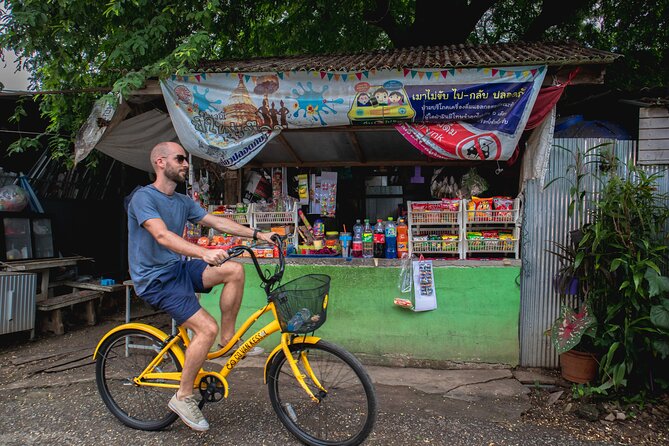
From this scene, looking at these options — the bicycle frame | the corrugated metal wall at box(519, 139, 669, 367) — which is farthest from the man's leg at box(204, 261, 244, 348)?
the corrugated metal wall at box(519, 139, 669, 367)

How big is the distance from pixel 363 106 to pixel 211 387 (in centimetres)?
298

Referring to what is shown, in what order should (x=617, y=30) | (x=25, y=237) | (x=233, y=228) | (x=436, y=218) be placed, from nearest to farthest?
(x=233, y=228), (x=436, y=218), (x=25, y=237), (x=617, y=30)

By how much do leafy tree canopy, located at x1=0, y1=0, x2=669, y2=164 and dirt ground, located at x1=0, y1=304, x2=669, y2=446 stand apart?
3.02 meters

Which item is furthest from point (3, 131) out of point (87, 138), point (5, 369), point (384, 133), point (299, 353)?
point (299, 353)

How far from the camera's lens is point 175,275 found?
3182 millimetres

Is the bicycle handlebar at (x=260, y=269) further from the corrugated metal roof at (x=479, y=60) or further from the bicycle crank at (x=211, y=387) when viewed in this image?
the corrugated metal roof at (x=479, y=60)

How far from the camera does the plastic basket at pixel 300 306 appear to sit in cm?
282

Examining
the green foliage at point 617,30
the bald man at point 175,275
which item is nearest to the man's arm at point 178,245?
the bald man at point 175,275

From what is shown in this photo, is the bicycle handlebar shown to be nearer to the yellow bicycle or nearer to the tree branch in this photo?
the yellow bicycle

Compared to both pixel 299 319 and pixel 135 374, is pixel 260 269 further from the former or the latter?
pixel 135 374

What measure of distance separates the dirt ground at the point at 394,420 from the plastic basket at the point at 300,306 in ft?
3.44

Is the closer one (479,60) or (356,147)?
(479,60)

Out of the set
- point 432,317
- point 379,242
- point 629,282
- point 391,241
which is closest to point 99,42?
point 379,242

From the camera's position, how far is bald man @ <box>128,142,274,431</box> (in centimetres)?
306
